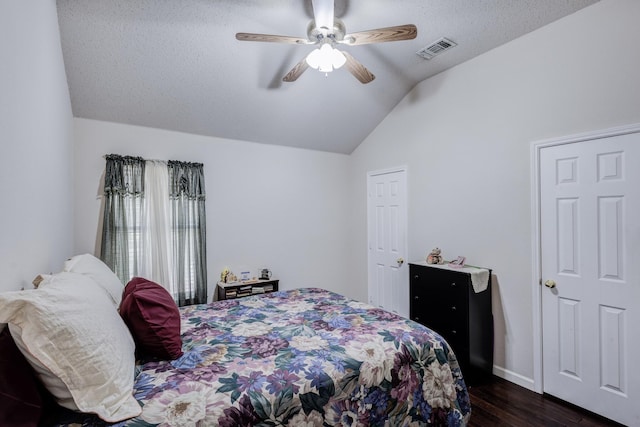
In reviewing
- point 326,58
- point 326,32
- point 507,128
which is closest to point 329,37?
point 326,32

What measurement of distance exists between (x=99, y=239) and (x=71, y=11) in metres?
1.91

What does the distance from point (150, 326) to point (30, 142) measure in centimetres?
104

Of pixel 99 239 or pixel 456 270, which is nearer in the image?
pixel 456 270

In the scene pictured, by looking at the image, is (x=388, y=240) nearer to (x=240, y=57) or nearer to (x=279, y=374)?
(x=240, y=57)

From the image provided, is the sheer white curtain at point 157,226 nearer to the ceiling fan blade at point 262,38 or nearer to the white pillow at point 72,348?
the ceiling fan blade at point 262,38

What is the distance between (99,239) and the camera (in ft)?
9.55

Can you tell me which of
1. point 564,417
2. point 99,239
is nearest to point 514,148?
point 564,417

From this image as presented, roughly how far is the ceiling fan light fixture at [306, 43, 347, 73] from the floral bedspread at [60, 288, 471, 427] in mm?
1755

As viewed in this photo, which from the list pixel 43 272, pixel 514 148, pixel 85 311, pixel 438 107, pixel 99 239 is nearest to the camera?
pixel 85 311

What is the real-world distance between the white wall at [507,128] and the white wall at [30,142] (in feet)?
10.4

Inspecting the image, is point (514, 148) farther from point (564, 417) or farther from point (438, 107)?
point (564, 417)

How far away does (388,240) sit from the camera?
12.6ft

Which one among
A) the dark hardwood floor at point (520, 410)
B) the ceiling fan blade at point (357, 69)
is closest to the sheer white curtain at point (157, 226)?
the ceiling fan blade at point (357, 69)

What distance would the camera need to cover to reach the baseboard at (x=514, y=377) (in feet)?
8.09
